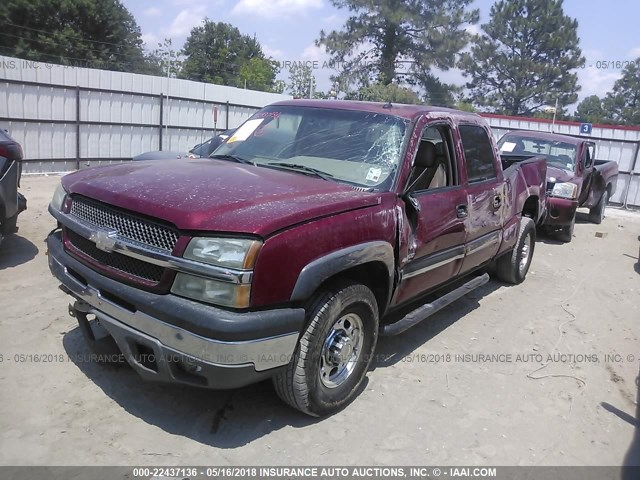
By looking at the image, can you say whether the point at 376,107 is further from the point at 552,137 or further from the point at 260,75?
the point at 260,75

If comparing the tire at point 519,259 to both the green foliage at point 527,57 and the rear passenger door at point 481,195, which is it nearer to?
the rear passenger door at point 481,195

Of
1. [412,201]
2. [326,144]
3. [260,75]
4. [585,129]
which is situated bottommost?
[412,201]

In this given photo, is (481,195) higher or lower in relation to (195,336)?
higher

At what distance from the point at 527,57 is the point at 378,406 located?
46978mm

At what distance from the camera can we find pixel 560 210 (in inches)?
366

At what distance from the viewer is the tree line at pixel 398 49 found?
3108 cm

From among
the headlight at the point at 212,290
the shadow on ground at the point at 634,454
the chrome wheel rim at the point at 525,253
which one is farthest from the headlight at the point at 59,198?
the chrome wheel rim at the point at 525,253

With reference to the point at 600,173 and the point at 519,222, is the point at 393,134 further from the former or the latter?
the point at 600,173

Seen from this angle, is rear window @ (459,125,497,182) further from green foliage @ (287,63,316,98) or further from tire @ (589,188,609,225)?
green foliage @ (287,63,316,98)

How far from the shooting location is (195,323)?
8.72 feet

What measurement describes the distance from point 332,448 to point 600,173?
34.7 feet

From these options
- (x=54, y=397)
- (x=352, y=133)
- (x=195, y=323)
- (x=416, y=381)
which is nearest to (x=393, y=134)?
(x=352, y=133)

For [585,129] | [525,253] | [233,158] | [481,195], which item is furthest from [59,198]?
[585,129]

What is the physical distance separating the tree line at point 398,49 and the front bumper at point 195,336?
2068 cm
